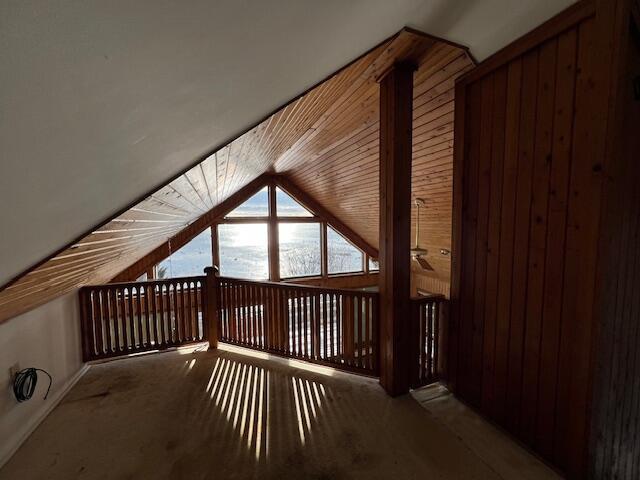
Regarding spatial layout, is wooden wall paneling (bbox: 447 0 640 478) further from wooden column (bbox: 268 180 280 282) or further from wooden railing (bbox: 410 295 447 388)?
wooden column (bbox: 268 180 280 282)

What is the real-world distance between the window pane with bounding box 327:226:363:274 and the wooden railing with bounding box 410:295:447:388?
3.86m

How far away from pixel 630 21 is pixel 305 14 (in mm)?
1418

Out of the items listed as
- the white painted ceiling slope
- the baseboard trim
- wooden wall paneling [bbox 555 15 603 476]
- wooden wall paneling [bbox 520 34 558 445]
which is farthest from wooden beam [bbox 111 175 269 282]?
wooden wall paneling [bbox 555 15 603 476]

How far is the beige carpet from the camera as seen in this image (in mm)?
1522

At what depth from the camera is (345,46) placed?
3.83 ft

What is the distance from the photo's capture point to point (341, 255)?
20.3 feet

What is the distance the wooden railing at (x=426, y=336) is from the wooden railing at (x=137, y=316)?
7.07ft

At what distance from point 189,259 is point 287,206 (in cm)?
203

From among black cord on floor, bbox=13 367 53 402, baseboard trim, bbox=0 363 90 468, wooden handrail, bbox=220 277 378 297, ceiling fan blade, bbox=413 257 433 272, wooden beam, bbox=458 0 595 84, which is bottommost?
baseboard trim, bbox=0 363 90 468

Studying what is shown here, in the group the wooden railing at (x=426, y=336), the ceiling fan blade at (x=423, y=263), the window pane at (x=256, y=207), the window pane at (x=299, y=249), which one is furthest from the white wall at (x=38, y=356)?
the ceiling fan blade at (x=423, y=263)

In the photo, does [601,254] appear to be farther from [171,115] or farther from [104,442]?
[104,442]

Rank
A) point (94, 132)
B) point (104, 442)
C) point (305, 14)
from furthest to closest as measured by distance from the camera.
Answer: point (104, 442), point (305, 14), point (94, 132)

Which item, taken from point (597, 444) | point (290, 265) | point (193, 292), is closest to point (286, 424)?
point (597, 444)

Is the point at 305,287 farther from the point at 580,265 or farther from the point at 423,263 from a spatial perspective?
the point at 423,263
